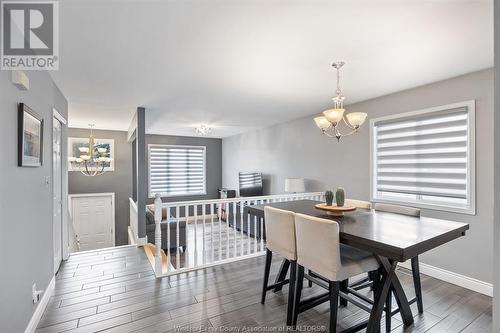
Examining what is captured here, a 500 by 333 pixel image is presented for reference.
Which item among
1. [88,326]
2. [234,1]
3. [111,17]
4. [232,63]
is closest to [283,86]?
[232,63]

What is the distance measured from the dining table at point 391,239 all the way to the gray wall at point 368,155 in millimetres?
987

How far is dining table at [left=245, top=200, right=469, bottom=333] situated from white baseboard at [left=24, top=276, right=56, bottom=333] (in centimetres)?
265

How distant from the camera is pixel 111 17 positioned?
67.9 inches

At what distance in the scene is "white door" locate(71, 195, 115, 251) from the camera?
5855 millimetres

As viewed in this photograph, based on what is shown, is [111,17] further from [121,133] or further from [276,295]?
[121,133]

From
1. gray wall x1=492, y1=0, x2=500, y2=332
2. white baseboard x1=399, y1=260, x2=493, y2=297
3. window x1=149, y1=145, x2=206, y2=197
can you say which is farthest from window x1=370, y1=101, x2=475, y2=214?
window x1=149, y1=145, x2=206, y2=197

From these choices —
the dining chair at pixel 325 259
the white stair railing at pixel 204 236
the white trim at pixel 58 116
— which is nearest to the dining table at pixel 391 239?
the dining chair at pixel 325 259

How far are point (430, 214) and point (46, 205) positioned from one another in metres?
4.57

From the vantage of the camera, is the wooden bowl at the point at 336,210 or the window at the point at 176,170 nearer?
A: the wooden bowl at the point at 336,210

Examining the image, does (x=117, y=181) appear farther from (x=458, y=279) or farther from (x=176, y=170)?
(x=458, y=279)

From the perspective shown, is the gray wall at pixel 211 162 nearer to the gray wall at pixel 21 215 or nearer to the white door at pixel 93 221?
the white door at pixel 93 221

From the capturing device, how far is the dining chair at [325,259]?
6.07 ft

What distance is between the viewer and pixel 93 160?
612 cm

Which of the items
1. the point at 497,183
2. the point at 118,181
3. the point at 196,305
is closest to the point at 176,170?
the point at 118,181
